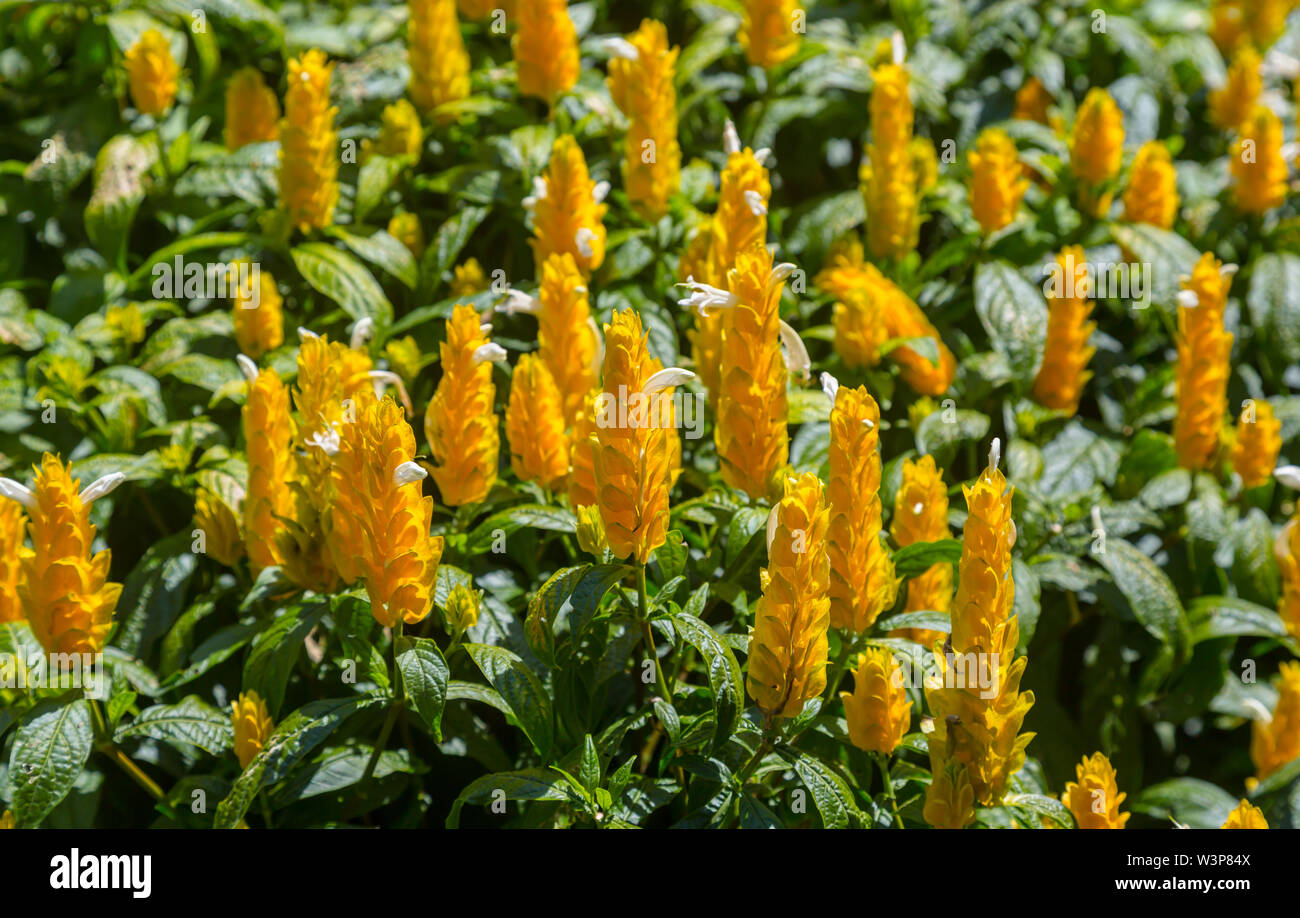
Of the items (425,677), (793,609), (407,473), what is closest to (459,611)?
(425,677)

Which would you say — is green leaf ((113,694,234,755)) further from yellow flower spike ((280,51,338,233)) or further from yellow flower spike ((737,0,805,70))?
yellow flower spike ((737,0,805,70))

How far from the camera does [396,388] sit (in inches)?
93.9

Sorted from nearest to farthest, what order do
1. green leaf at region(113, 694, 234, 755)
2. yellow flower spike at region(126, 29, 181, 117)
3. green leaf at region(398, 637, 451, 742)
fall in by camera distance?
green leaf at region(398, 637, 451, 742), green leaf at region(113, 694, 234, 755), yellow flower spike at region(126, 29, 181, 117)

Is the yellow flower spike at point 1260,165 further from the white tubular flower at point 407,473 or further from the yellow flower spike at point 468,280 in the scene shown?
the white tubular flower at point 407,473

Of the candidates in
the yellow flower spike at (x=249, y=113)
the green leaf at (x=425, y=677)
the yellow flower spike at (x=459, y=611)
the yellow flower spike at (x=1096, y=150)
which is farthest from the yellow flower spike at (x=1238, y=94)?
the green leaf at (x=425, y=677)

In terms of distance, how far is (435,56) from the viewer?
2777 millimetres

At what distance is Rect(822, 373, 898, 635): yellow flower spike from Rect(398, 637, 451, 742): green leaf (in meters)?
0.54

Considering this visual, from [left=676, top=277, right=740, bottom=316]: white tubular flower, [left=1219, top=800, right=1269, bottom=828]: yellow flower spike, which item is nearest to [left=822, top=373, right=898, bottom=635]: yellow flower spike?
[left=676, top=277, right=740, bottom=316]: white tubular flower

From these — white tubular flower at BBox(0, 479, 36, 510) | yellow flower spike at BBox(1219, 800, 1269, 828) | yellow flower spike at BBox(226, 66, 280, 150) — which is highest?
yellow flower spike at BBox(226, 66, 280, 150)

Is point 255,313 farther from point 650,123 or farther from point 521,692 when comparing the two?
point 521,692

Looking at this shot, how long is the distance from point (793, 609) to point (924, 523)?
1.57 feet

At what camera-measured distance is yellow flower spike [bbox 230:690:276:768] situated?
186 centimetres

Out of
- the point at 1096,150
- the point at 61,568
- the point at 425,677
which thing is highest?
the point at 1096,150
